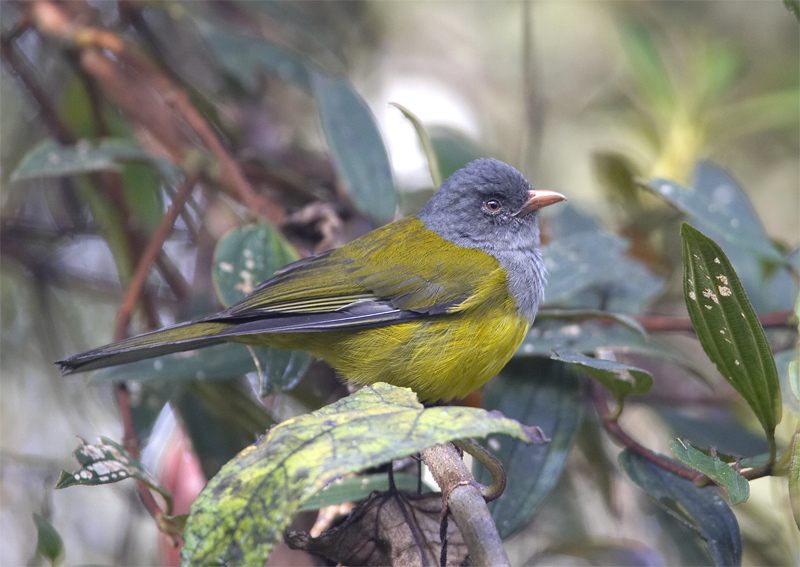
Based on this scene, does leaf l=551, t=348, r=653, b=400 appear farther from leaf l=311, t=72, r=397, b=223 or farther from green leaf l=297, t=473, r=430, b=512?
leaf l=311, t=72, r=397, b=223

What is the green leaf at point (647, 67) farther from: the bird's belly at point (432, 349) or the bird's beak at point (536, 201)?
the bird's belly at point (432, 349)

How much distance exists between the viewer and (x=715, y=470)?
1542 mm

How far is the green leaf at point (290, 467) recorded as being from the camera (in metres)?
1.14

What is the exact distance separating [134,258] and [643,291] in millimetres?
2212

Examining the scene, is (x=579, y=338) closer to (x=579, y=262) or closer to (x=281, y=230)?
(x=579, y=262)

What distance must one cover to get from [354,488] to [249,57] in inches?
88.2

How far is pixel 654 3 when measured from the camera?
4.98 meters

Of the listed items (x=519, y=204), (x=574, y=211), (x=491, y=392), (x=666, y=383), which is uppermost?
(x=519, y=204)

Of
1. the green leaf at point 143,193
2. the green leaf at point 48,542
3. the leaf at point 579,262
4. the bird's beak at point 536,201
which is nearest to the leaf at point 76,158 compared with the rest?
the green leaf at point 143,193

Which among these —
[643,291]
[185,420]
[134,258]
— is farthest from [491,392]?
[134,258]

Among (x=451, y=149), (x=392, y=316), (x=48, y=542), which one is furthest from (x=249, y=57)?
(x=48, y=542)

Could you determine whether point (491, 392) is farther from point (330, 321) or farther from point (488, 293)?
point (330, 321)

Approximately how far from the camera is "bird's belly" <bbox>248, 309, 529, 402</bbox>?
2.27 m

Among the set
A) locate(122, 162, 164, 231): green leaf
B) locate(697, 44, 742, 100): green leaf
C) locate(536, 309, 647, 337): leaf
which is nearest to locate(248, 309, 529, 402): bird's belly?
locate(536, 309, 647, 337): leaf
